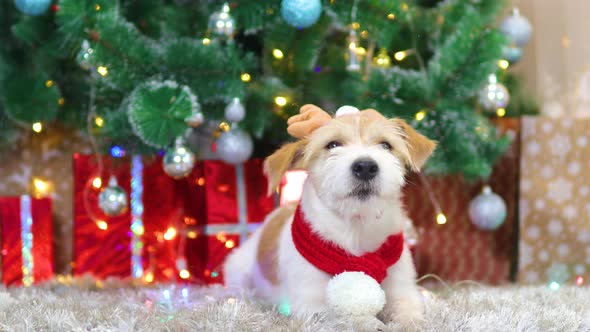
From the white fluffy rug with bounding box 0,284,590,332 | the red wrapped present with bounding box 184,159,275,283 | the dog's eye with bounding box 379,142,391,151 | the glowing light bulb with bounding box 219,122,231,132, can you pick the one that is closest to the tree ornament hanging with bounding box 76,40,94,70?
the glowing light bulb with bounding box 219,122,231,132

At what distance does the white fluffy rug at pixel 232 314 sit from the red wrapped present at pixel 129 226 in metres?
0.60

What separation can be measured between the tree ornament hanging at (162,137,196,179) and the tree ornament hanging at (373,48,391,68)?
29.8 inches

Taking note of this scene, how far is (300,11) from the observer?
1775 mm

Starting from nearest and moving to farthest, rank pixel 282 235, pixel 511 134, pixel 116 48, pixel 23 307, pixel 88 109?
1. pixel 23 307
2. pixel 282 235
3. pixel 116 48
4. pixel 88 109
5. pixel 511 134

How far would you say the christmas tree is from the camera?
1.80 meters

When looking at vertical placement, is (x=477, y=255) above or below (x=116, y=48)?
below

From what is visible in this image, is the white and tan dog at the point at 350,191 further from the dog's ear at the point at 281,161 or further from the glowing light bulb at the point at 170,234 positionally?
the glowing light bulb at the point at 170,234

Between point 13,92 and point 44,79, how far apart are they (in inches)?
4.4

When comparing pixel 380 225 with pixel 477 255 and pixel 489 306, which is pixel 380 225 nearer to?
pixel 489 306

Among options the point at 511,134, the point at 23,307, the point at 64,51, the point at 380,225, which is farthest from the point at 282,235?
the point at 511,134

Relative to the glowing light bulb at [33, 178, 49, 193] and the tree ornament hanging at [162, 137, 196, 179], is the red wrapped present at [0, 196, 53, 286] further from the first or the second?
the tree ornament hanging at [162, 137, 196, 179]

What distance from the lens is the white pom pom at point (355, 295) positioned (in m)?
1.22

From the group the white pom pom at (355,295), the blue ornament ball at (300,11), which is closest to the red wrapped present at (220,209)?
the blue ornament ball at (300,11)

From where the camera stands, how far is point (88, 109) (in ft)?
7.01
